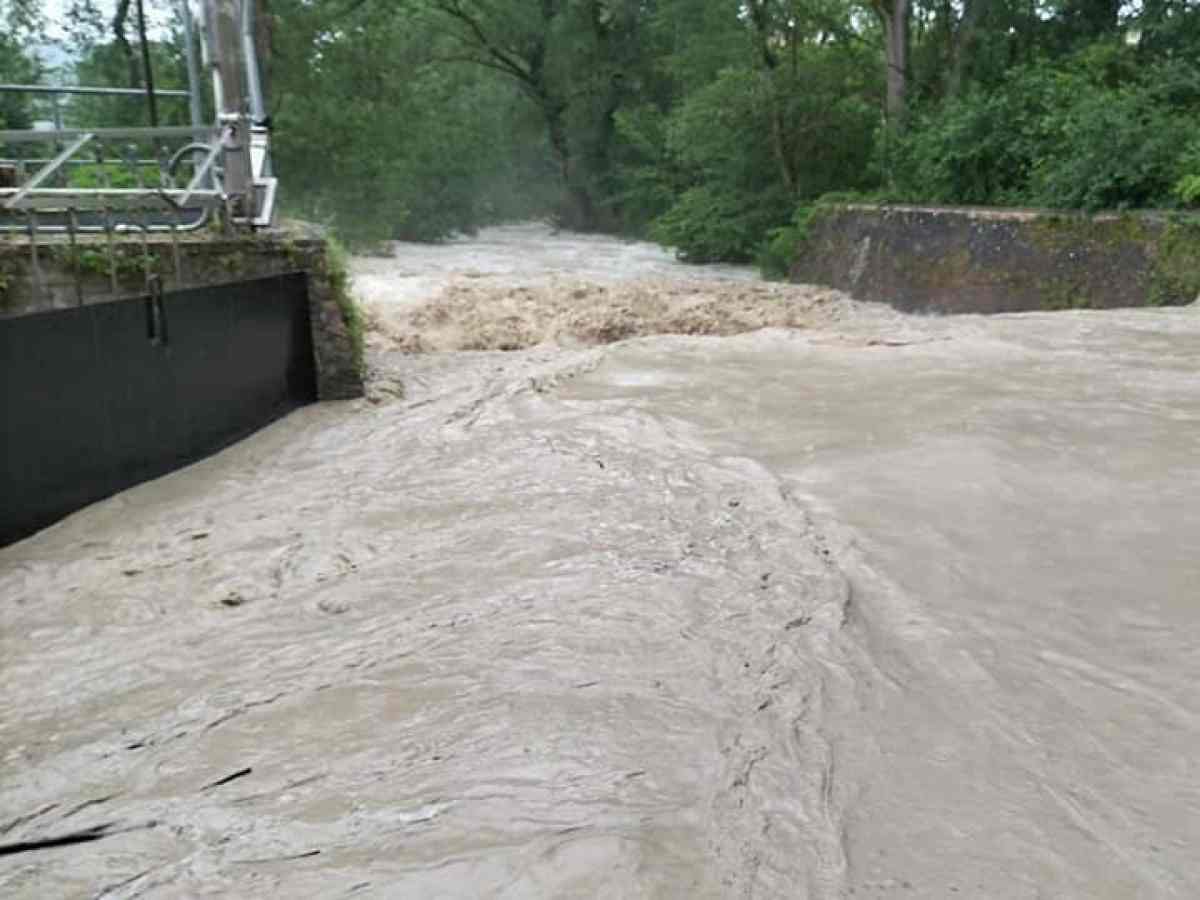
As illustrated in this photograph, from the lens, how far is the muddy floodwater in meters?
2.96

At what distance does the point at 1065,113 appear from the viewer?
16094mm

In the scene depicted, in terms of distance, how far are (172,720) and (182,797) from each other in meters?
0.60

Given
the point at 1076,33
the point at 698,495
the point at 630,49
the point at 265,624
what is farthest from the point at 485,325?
the point at 630,49

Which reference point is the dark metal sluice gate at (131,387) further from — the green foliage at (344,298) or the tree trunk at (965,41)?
the tree trunk at (965,41)

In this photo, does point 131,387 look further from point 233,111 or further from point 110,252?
point 233,111

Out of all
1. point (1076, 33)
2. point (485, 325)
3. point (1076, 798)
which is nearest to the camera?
point (1076, 798)

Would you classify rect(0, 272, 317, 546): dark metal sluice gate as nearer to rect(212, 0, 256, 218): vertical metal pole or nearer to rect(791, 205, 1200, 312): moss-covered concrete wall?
rect(212, 0, 256, 218): vertical metal pole

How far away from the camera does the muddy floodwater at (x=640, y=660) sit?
2.96 meters

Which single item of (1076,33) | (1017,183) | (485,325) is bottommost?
(485,325)

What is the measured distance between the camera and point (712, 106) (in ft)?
76.3

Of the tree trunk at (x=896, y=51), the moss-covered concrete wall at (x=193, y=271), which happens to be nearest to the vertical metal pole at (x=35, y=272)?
the moss-covered concrete wall at (x=193, y=271)

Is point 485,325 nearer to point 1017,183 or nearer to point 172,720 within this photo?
point 1017,183

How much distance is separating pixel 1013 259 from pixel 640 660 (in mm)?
11787

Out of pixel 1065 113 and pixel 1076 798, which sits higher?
pixel 1065 113
